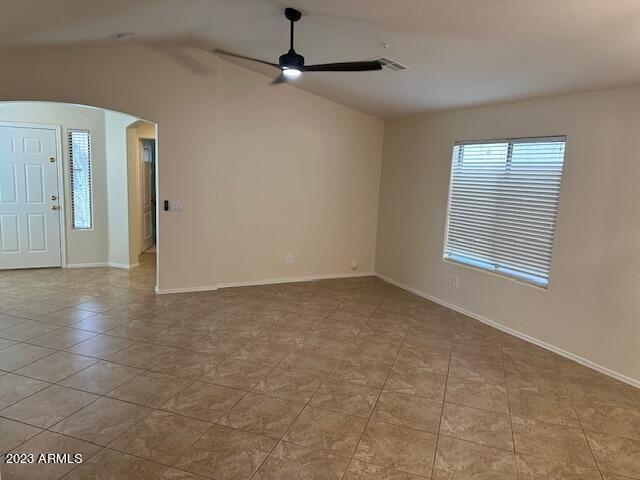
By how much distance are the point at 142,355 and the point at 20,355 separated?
37.8 inches

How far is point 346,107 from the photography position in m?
5.91

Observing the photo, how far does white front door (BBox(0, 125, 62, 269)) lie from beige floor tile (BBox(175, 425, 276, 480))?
16.9 ft

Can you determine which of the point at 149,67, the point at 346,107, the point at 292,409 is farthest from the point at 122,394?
the point at 346,107

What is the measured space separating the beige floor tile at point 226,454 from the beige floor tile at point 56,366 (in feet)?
4.59

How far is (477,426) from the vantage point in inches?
101

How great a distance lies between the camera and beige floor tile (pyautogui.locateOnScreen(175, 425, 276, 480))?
6.84ft

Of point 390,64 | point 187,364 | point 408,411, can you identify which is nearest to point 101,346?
point 187,364

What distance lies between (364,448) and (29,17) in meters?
3.86

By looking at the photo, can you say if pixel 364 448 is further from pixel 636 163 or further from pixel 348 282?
pixel 348 282

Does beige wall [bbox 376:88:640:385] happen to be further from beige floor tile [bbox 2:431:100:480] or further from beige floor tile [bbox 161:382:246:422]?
beige floor tile [bbox 2:431:100:480]

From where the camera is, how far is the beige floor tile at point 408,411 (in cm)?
257

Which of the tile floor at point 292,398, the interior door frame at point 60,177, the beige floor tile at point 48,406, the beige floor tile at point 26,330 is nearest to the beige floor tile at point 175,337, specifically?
the tile floor at point 292,398

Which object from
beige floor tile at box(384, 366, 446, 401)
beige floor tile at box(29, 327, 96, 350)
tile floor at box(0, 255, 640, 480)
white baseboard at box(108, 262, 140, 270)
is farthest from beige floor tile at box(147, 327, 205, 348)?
white baseboard at box(108, 262, 140, 270)

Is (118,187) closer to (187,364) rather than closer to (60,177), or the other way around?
(60,177)
